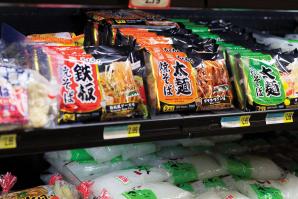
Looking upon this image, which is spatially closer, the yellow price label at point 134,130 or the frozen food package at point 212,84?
the yellow price label at point 134,130

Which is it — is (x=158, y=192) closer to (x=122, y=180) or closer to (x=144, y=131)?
(x=122, y=180)

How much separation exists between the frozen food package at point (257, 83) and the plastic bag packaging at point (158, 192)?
46cm

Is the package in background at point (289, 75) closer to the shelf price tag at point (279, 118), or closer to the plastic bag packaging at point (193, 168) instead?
the shelf price tag at point (279, 118)

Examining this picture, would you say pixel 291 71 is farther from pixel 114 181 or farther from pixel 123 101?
pixel 114 181

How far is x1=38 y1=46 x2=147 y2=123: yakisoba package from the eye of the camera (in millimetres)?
1315

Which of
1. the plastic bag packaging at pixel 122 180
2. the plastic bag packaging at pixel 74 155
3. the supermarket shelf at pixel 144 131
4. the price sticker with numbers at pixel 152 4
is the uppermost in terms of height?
the price sticker with numbers at pixel 152 4

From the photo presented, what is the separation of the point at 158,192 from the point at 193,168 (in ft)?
1.04

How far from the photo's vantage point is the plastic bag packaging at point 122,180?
5.57ft

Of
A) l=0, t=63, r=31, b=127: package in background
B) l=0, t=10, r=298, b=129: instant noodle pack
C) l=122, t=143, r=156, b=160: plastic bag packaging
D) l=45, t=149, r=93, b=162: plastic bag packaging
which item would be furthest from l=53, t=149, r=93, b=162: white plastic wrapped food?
l=0, t=63, r=31, b=127: package in background

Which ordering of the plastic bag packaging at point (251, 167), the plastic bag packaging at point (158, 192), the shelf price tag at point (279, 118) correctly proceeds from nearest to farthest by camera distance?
1. the shelf price tag at point (279, 118)
2. the plastic bag packaging at point (158, 192)
3. the plastic bag packaging at point (251, 167)

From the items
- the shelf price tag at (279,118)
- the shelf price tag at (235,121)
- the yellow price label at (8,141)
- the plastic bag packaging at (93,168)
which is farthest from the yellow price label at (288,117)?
the yellow price label at (8,141)

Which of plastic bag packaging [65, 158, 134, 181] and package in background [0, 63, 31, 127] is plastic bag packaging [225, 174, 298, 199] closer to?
plastic bag packaging [65, 158, 134, 181]

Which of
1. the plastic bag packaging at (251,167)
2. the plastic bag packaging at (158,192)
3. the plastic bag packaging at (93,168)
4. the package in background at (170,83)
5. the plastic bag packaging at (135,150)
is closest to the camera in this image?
the package in background at (170,83)

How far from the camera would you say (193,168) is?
1988mm
